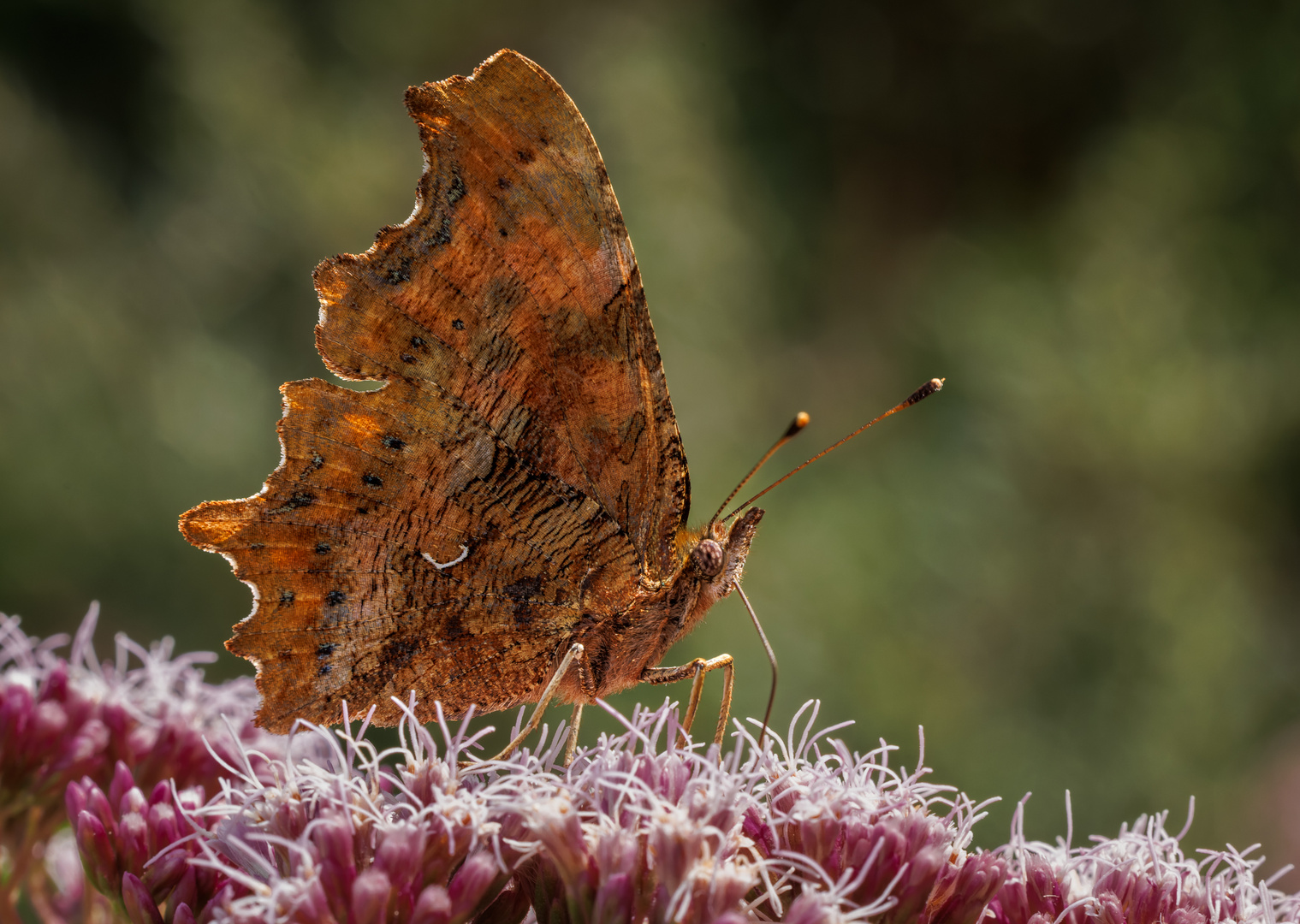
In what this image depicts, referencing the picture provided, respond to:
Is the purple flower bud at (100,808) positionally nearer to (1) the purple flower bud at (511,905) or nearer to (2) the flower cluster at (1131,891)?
(1) the purple flower bud at (511,905)

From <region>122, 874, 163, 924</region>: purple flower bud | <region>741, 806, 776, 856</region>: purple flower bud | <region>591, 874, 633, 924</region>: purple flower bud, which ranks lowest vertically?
<region>122, 874, 163, 924</region>: purple flower bud

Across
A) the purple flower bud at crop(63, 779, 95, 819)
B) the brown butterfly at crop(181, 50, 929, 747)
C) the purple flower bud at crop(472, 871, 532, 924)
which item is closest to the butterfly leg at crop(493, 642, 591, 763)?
the brown butterfly at crop(181, 50, 929, 747)

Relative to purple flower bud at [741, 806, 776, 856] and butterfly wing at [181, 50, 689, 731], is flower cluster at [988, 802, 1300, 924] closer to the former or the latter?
purple flower bud at [741, 806, 776, 856]

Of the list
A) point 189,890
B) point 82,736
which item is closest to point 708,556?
point 189,890

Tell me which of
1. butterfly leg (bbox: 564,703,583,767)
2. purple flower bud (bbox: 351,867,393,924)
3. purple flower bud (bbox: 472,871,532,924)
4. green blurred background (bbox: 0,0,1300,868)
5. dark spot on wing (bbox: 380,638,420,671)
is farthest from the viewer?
green blurred background (bbox: 0,0,1300,868)

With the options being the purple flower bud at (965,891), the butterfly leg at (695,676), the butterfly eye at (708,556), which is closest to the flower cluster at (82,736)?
the butterfly leg at (695,676)

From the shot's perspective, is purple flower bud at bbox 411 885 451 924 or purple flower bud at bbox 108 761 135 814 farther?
purple flower bud at bbox 108 761 135 814
